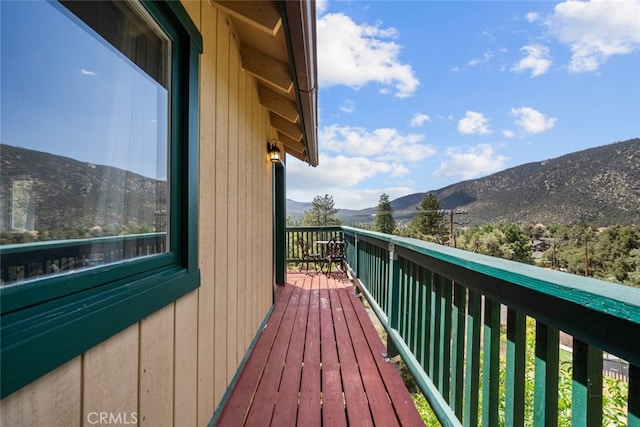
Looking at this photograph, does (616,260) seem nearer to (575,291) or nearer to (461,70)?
(461,70)

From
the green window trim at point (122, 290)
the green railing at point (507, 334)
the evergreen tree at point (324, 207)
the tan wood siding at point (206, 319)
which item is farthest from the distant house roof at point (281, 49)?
the evergreen tree at point (324, 207)

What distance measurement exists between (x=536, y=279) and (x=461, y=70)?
5183cm

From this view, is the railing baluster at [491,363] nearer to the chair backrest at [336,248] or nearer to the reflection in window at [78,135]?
the reflection in window at [78,135]

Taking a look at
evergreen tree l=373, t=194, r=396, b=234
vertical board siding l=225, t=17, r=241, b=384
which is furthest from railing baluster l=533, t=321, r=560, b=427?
evergreen tree l=373, t=194, r=396, b=234

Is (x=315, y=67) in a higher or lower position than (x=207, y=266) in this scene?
higher

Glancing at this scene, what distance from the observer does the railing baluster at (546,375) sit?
88 cm

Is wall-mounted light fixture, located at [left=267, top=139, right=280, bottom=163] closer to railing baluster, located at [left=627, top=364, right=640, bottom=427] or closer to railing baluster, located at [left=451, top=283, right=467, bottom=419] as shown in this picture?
railing baluster, located at [left=451, top=283, right=467, bottom=419]

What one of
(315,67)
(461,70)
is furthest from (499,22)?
(315,67)

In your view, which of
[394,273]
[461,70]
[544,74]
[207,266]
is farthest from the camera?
[544,74]

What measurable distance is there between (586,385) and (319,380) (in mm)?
1760

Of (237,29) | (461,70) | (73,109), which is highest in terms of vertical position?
(461,70)

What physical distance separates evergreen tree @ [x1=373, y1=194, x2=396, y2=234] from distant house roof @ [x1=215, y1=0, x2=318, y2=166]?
138 feet

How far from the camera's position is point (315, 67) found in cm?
202

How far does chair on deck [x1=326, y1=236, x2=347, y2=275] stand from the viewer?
6.23 metres
